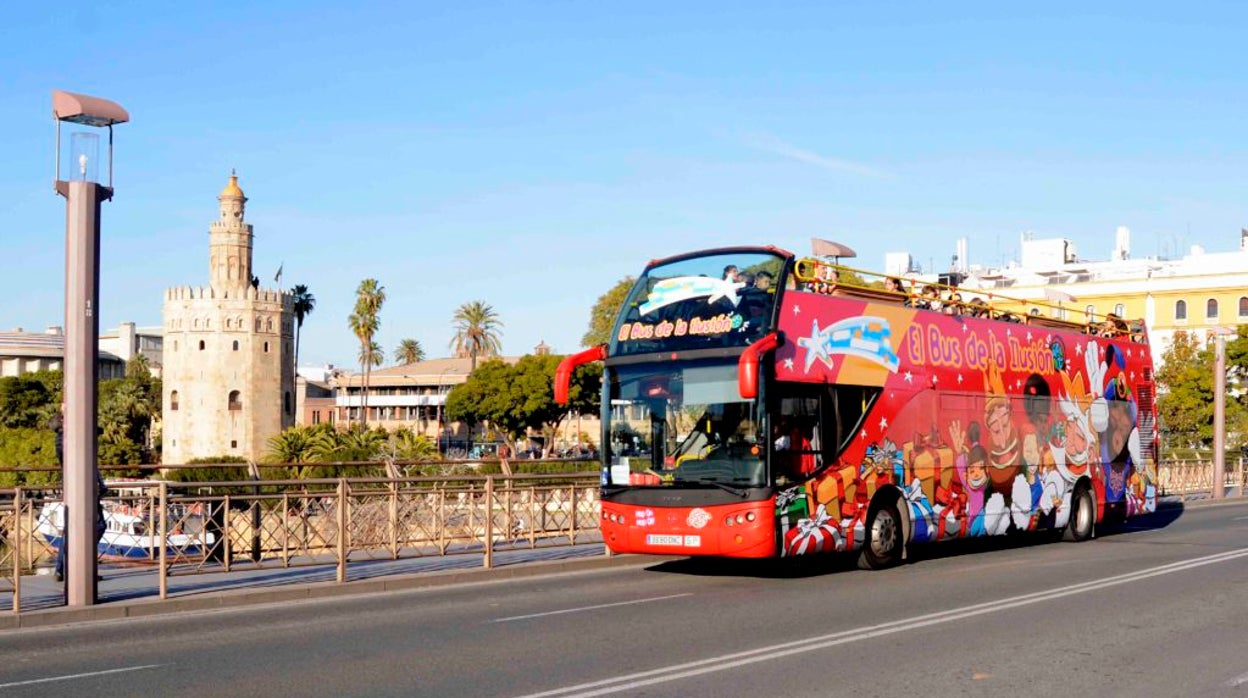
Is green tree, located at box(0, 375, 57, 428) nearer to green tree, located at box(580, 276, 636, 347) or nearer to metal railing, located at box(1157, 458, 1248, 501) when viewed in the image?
green tree, located at box(580, 276, 636, 347)

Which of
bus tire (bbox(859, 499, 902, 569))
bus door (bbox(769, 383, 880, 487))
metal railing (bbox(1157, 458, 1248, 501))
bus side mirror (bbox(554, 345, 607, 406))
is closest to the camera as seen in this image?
bus door (bbox(769, 383, 880, 487))

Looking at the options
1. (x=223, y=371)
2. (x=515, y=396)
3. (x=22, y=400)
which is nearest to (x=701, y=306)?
(x=515, y=396)

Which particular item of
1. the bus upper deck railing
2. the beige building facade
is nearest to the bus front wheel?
the bus upper deck railing

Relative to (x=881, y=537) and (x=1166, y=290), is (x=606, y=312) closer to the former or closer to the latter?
(x=1166, y=290)

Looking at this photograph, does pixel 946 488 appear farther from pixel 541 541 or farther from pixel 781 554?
pixel 541 541

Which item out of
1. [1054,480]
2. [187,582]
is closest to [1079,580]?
[1054,480]

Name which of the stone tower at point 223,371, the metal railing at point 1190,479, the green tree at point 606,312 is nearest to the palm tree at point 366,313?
the stone tower at point 223,371

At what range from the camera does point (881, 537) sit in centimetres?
1778

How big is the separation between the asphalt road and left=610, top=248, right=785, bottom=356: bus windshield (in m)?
3.10

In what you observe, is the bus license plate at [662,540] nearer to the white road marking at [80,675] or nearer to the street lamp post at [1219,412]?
the white road marking at [80,675]

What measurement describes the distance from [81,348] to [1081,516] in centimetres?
1730

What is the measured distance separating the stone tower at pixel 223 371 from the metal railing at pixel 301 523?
277 feet

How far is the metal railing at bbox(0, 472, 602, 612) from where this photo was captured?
50.0 feet

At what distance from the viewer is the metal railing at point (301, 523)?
15.2 metres
